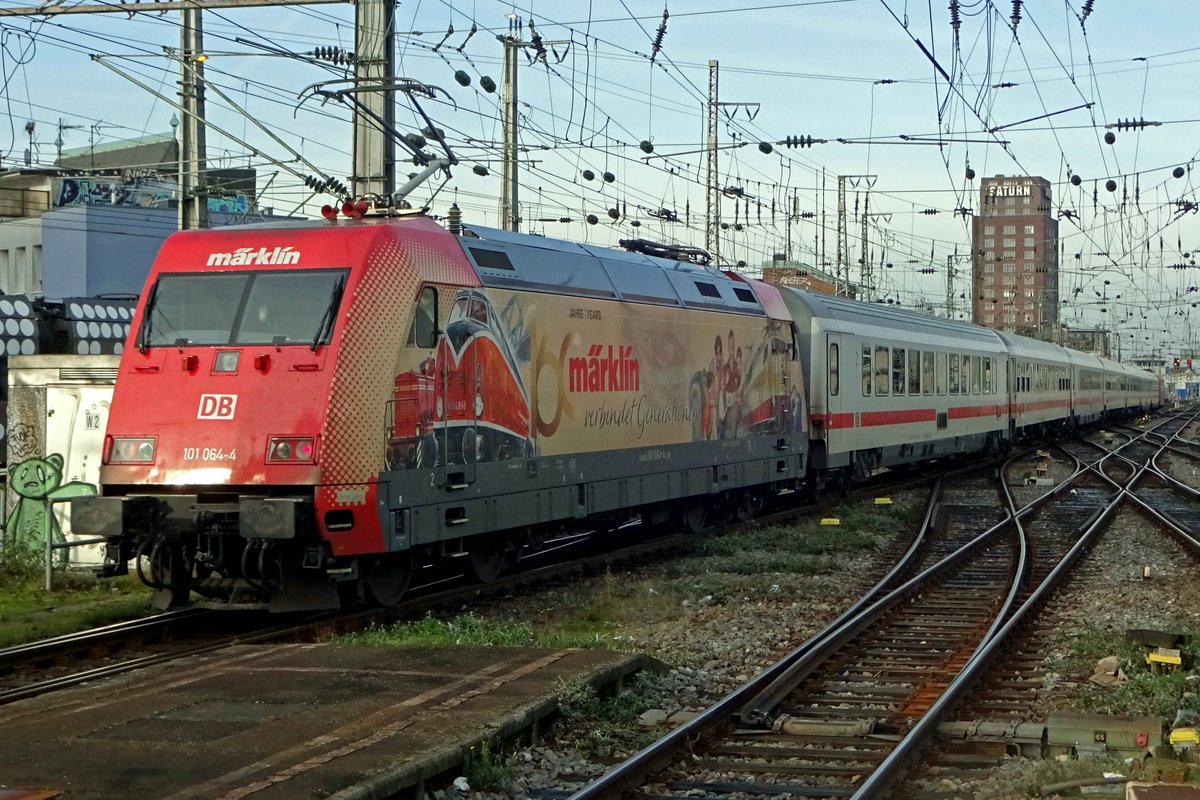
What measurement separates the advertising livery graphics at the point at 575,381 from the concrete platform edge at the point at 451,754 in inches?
142

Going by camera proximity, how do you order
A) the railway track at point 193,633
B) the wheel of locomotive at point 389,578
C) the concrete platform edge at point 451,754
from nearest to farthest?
the concrete platform edge at point 451,754
the railway track at point 193,633
the wheel of locomotive at point 389,578

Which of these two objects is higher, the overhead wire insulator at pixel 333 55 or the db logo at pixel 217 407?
the overhead wire insulator at pixel 333 55

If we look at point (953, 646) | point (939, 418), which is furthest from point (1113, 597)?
point (939, 418)

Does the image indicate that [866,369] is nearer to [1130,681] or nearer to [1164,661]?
[1164,661]

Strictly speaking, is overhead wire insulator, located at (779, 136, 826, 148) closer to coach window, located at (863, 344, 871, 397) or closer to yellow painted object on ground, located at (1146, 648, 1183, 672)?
coach window, located at (863, 344, 871, 397)

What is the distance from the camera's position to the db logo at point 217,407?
11.4 m

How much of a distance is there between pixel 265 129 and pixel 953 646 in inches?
390

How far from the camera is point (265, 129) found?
16328 millimetres

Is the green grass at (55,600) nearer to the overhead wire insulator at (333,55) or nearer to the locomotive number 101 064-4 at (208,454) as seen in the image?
the locomotive number 101 064-4 at (208,454)

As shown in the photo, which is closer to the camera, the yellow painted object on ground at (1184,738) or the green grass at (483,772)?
the green grass at (483,772)

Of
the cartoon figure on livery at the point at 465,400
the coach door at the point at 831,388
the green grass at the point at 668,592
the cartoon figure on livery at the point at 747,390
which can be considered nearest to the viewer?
the green grass at the point at 668,592

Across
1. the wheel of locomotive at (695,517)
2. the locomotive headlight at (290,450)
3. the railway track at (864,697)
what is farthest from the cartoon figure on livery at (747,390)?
the locomotive headlight at (290,450)

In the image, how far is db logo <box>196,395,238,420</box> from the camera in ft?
37.5

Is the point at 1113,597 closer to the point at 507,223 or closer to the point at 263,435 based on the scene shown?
the point at 263,435
